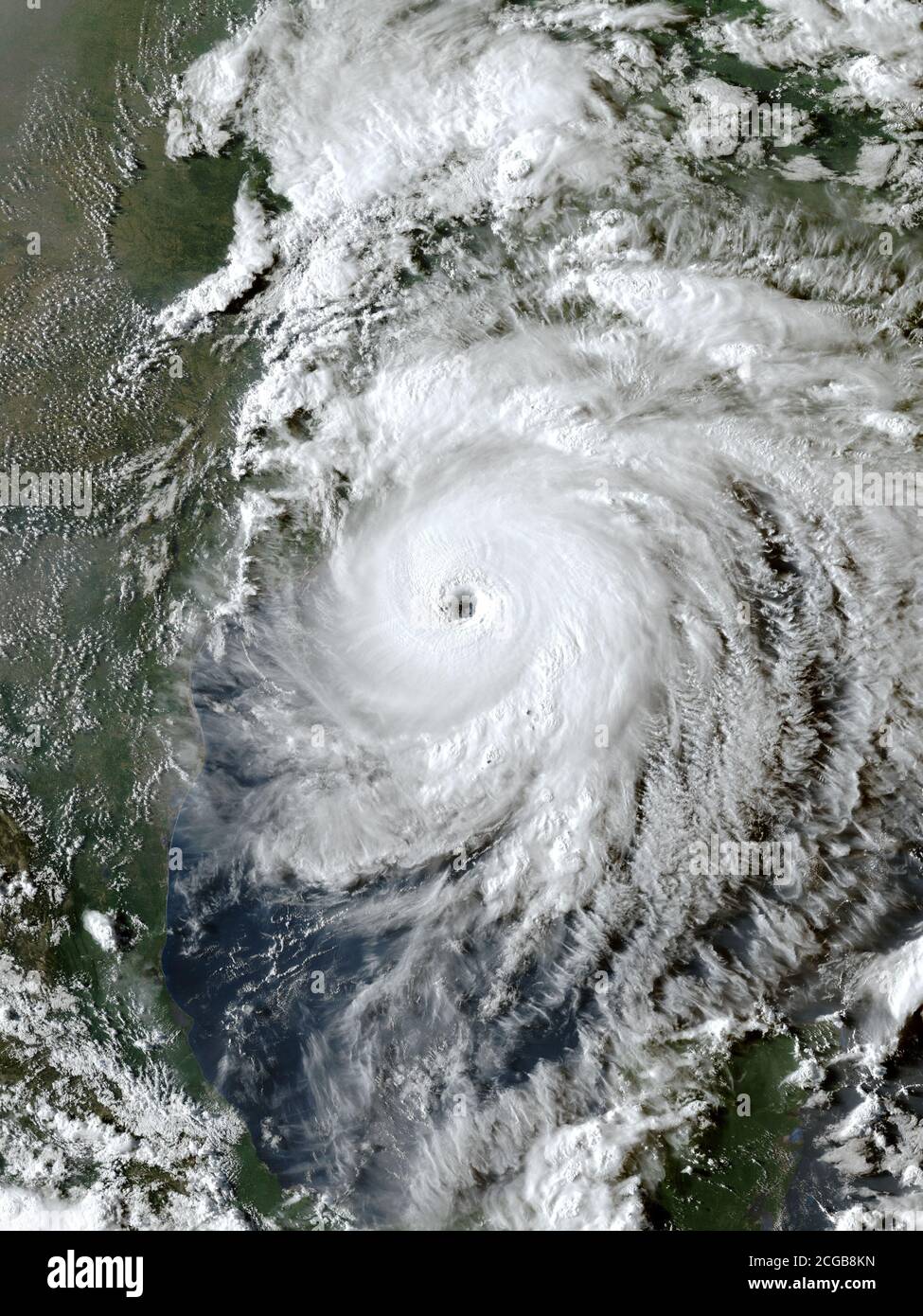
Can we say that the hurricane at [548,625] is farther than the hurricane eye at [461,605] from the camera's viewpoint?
No

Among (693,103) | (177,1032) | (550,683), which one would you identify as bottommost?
(177,1032)

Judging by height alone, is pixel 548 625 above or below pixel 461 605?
below

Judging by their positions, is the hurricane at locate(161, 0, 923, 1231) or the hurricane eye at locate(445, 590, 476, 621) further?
the hurricane eye at locate(445, 590, 476, 621)

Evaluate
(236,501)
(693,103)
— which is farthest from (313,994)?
(693,103)
